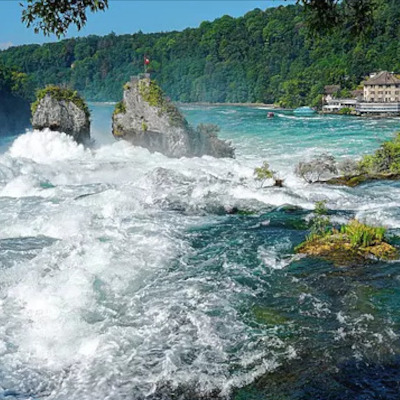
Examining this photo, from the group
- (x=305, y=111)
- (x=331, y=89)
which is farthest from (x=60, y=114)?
(x=331, y=89)

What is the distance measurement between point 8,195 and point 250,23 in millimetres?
142573

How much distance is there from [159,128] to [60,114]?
7171mm

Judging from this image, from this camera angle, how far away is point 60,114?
118 feet

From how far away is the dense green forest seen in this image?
338ft

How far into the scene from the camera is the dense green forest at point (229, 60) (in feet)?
338

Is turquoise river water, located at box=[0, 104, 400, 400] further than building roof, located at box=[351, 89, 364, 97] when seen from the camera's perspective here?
No

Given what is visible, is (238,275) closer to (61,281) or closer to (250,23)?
(61,281)

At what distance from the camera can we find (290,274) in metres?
13.9

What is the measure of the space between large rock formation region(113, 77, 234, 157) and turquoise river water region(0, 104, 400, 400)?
31.7ft

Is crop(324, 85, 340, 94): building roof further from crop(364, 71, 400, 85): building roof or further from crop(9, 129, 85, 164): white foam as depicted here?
crop(9, 129, 85, 164): white foam

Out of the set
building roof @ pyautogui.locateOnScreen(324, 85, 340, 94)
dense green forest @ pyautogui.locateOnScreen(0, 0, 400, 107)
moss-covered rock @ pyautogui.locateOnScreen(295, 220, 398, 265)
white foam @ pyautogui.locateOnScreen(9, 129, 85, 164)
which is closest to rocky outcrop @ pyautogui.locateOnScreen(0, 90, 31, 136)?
white foam @ pyautogui.locateOnScreen(9, 129, 85, 164)

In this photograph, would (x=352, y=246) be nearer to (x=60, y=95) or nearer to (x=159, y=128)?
(x=159, y=128)

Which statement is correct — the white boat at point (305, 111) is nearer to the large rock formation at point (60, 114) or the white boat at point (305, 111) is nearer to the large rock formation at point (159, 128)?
the large rock formation at point (159, 128)

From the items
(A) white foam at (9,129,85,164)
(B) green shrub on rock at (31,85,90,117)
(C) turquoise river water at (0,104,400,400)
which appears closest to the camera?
(C) turquoise river water at (0,104,400,400)
